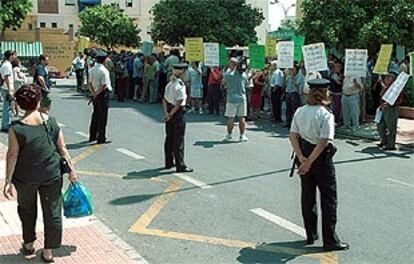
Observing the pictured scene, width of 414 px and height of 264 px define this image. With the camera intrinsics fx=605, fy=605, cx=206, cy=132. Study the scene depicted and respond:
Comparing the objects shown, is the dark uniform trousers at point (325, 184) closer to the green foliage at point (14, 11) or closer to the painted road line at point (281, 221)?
the painted road line at point (281, 221)

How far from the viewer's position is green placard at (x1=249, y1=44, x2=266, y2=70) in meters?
16.2

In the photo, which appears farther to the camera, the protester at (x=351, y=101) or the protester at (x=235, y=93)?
the protester at (x=351, y=101)

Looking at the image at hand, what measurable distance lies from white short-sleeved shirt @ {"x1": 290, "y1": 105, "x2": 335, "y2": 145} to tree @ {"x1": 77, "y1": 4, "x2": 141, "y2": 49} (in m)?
44.2

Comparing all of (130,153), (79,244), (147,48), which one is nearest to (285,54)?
(130,153)

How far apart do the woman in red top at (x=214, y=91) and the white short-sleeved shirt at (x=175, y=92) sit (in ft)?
25.5

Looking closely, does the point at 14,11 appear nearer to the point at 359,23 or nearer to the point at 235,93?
the point at 359,23

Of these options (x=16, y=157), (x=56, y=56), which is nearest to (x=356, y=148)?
(x=16, y=157)

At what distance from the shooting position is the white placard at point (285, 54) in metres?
14.6

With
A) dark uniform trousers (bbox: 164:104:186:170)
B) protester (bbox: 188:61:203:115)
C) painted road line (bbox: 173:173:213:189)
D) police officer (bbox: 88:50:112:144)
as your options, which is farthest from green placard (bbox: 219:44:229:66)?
painted road line (bbox: 173:173:213:189)

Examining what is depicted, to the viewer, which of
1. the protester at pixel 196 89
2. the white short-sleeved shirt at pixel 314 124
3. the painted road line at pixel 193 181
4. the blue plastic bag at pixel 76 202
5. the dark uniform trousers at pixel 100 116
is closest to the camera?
the blue plastic bag at pixel 76 202

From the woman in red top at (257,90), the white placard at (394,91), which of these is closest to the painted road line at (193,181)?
the white placard at (394,91)

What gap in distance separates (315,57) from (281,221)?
282 inches

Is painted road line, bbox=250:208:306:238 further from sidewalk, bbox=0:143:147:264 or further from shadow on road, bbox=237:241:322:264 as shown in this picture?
sidewalk, bbox=0:143:147:264

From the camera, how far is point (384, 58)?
1315 cm
